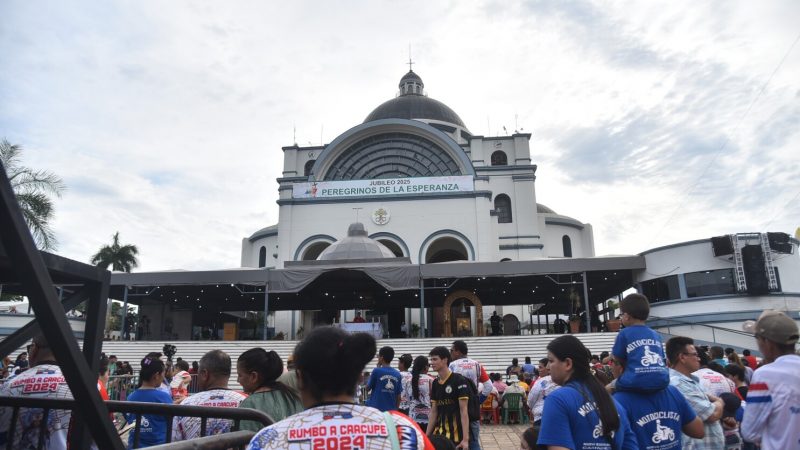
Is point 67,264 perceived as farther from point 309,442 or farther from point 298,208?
point 298,208

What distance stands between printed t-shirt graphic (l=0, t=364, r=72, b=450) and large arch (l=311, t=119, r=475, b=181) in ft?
107

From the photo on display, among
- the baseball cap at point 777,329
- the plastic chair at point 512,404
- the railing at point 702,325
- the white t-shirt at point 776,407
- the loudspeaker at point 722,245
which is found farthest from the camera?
the loudspeaker at point 722,245

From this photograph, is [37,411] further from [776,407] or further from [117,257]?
[117,257]

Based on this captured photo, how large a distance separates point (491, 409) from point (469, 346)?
8795mm

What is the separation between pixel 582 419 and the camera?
3.18 m

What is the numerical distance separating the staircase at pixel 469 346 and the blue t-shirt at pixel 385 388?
513 inches

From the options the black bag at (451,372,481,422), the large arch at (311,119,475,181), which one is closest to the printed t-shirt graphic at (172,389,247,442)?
the black bag at (451,372,481,422)

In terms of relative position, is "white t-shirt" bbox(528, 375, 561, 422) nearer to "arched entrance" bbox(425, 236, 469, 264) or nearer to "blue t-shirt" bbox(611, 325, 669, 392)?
"blue t-shirt" bbox(611, 325, 669, 392)

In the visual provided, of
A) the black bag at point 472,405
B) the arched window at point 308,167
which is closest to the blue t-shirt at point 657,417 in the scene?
the black bag at point 472,405

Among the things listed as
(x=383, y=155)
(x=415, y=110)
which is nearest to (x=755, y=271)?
(x=383, y=155)

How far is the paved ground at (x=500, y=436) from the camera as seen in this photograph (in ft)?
32.9

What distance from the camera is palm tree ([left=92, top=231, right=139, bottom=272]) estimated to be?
43.8m

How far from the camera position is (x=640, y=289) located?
2619 centimetres

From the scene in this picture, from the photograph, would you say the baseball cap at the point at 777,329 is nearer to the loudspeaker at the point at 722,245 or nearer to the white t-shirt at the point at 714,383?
the white t-shirt at the point at 714,383
